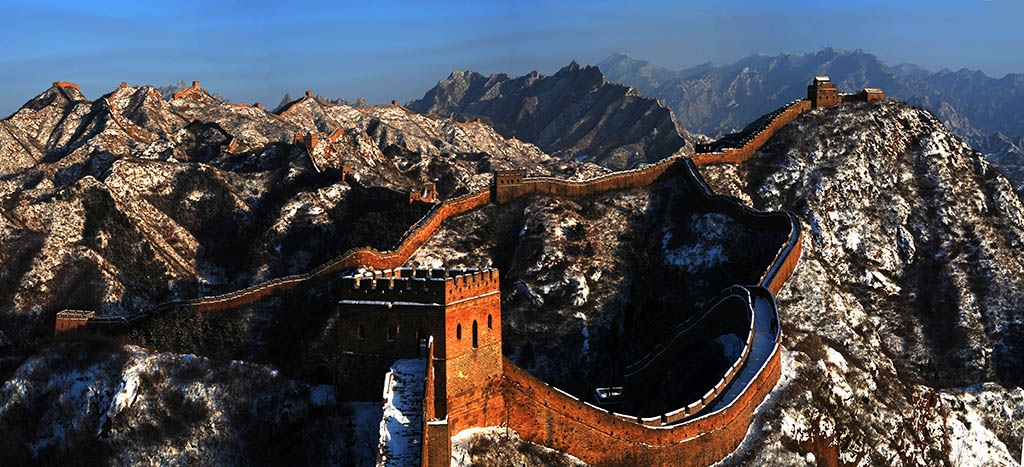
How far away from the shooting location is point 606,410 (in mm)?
48219

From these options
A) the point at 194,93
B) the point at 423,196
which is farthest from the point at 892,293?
the point at 194,93

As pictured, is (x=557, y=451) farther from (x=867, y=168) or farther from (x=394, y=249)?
(x=867, y=168)

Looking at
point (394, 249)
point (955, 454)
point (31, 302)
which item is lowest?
point (955, 454)

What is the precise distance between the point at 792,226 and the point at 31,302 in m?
72.8

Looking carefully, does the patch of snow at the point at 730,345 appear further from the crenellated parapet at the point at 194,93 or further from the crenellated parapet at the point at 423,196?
the crenellated parapet at the point at 194,93

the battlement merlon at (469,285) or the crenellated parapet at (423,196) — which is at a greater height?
the battlement merlon at (469,285)

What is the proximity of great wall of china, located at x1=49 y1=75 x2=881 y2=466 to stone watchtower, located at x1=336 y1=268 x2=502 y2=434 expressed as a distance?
0.15 metres

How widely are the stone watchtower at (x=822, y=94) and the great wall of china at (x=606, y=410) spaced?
96.1ft

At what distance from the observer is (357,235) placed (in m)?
99.2

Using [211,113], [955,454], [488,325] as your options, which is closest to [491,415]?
[488,325]

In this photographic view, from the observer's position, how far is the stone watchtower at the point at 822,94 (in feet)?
368

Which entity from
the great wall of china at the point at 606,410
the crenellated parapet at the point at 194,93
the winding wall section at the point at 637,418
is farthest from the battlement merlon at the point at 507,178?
the crenellated parapet at the point at 194,93

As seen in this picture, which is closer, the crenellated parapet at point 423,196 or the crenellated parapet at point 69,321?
the crenellated parapet at point 69,321

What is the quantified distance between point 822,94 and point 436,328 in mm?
86121
